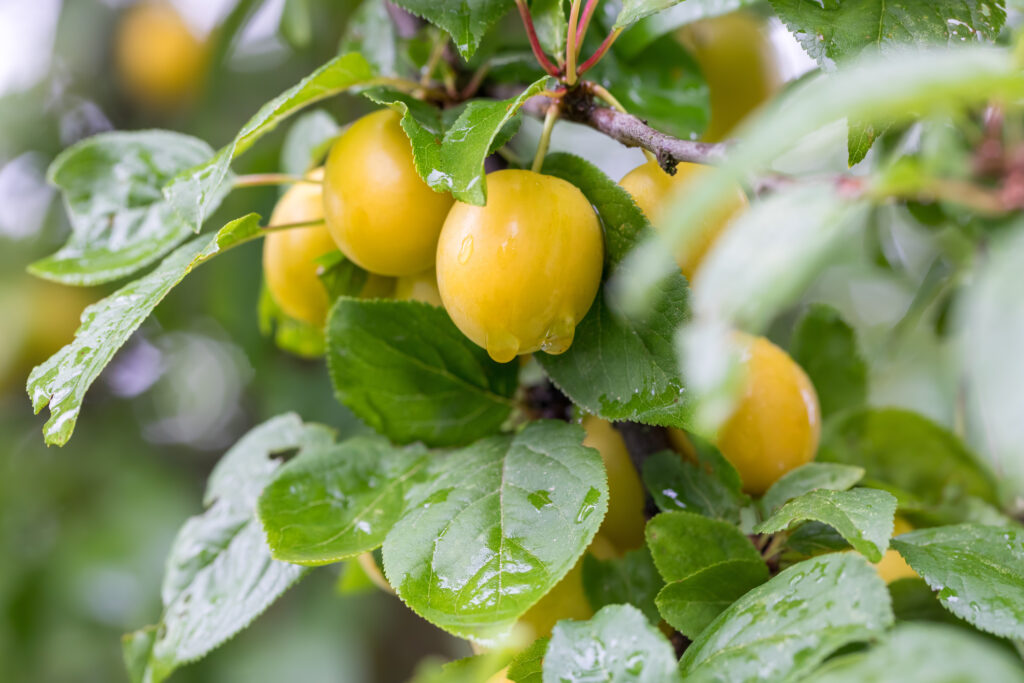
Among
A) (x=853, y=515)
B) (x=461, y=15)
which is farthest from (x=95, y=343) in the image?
(x=853, y=515)

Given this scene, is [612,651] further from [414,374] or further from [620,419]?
[414,374]

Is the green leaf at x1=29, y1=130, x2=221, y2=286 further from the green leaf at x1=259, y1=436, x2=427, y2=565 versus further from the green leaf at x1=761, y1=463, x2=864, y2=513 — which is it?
the green leaf at x1=761, y1=463, x2=864, y2=513

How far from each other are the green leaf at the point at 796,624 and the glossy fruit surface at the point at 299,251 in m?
0.32

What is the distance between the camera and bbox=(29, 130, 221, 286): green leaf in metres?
0.53

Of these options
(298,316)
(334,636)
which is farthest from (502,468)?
(334,636)

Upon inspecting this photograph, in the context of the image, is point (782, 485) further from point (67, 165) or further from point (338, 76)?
point (67, 165)

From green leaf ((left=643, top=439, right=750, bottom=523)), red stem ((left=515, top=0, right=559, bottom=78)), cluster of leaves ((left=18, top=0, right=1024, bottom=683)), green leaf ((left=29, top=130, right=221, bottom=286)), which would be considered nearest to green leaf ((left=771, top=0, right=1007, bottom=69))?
cluster of leaves ((left=18, top=0, right=1024, bottom=683))

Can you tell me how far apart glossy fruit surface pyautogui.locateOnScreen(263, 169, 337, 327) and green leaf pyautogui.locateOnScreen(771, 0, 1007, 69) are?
0.30 meters

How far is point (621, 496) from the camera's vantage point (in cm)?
51

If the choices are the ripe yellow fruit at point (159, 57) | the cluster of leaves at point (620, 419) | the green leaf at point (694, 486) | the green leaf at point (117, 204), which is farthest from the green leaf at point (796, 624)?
the ripe yellow fruit at point (159, 57)

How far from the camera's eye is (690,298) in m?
0.38

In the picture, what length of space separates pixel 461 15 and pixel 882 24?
206 mm

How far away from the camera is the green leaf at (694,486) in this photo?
1.54 feet

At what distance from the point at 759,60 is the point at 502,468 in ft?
1.49
